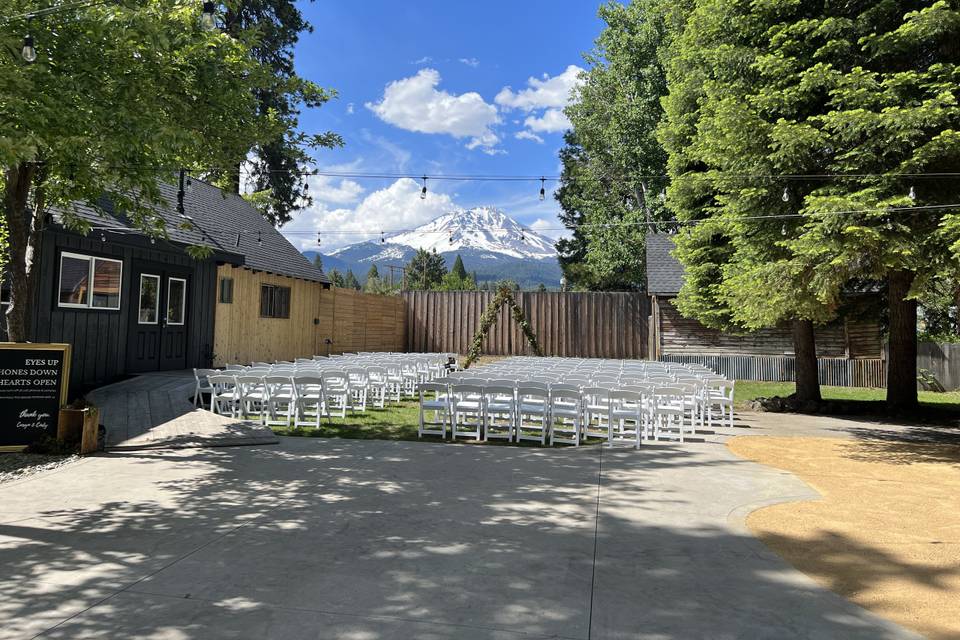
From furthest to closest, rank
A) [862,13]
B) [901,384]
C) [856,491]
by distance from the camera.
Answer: [901,384]
[862,13]
[856,491]

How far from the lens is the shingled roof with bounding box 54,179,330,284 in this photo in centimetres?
1493

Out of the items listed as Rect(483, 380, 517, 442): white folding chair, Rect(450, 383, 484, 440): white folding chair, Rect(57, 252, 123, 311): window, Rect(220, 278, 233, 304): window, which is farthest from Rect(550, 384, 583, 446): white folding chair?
Rect(220, 278, 233, 304): window

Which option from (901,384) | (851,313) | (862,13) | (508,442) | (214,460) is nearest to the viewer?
(214,460)

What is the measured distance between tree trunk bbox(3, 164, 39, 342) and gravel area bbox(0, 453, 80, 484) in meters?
1.50

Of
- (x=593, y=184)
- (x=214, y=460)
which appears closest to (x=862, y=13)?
A: (x=214, y=460)

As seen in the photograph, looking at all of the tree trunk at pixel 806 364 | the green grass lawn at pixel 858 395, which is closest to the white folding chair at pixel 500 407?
the green grass lawn at pixel 858 395

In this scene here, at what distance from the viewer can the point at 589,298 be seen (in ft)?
81.3

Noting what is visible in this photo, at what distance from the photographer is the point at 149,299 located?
42.6 feet

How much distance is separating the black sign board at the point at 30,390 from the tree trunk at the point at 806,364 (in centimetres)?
1398

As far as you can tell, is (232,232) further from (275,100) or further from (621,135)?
(621,135)

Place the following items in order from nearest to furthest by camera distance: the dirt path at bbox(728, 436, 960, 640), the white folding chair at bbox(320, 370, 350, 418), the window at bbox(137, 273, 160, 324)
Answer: the dirt path at bbox(728, 436, 960, 640) → the white folding chair at bbox(320, 370, 350, 418) → the window at bbox(137, 273, 160, 324)

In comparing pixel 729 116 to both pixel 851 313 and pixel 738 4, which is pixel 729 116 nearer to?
pixel 738 4

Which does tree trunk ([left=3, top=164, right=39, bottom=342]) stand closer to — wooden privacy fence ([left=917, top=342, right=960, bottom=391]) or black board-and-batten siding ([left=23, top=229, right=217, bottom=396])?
black board-and-batten siding ([left=23, top=229, right=217, bottom=396])

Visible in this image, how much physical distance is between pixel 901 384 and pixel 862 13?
23.2ft
